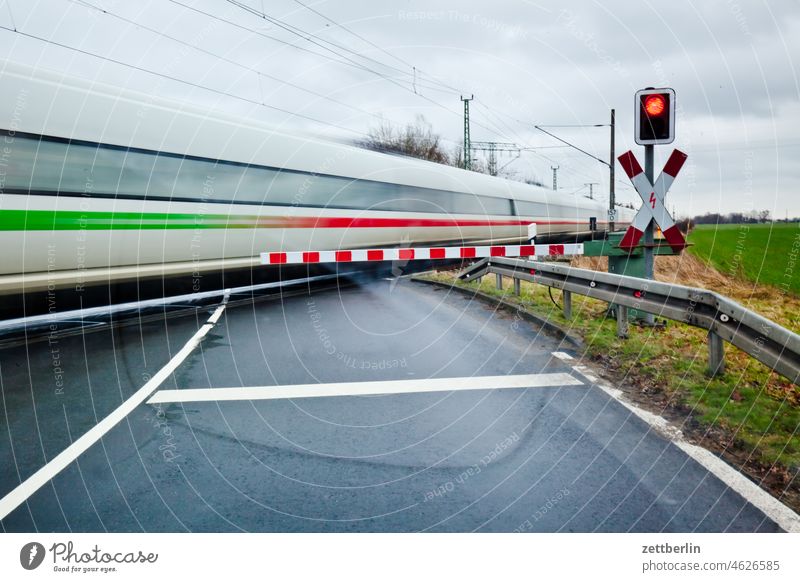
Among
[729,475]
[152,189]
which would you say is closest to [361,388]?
[729,475]

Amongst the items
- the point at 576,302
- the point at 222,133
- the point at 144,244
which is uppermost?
the point at 222,133

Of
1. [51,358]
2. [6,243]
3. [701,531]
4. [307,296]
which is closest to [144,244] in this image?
[6,243]

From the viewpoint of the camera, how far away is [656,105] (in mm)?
6484

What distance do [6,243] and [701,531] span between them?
7.10 m

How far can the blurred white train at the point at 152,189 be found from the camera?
22.7 ft

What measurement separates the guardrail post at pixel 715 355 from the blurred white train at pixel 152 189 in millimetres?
7136

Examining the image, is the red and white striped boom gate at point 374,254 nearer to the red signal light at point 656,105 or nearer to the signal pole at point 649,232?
the signal pole at point 649,232

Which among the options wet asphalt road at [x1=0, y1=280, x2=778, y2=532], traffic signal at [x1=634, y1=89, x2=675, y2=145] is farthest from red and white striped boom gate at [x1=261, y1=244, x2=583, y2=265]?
wet asphalt road at [x1=0, y1=280, x2=778, y2=532]

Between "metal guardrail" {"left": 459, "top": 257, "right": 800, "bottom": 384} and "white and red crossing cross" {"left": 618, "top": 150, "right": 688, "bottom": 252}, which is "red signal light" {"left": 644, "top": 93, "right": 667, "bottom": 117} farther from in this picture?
"metal guardrail" {"left": 459, "top": 257, "right": 800, "bottom": 384}

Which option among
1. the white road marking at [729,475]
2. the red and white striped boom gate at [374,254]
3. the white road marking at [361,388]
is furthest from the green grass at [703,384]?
the red and white striped boom gate at [374,254]

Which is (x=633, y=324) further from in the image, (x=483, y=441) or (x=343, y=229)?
(x=343, y=229)

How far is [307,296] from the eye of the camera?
11805 mm

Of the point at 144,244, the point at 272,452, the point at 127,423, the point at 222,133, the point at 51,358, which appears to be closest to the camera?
the point at 272,452

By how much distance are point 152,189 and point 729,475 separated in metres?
7.86
